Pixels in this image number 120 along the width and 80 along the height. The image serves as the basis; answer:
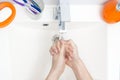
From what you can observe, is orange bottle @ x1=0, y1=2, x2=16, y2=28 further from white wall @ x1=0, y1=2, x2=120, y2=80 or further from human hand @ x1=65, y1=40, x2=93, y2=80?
human hand @ x1=65, y1=40, x2=93, y2=80

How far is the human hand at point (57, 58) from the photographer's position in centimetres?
98

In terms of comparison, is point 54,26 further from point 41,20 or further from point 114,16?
point 114,16

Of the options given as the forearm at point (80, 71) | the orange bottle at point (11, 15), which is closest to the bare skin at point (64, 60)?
the forearm at point (80, 71)

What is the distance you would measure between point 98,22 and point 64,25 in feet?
0.52

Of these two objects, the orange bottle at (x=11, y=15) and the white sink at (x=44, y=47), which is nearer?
the orange bottle at (x=11, y=15)

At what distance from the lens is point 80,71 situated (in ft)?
3.26

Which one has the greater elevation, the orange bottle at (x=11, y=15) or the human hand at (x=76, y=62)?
the orange bottle at (x=11, y=15)

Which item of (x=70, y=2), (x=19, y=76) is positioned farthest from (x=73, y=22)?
(x=19, y=76)

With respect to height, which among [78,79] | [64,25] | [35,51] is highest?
[64,25]

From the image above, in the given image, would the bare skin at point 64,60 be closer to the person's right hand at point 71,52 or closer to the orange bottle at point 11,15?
the person's right hand at point 71,52

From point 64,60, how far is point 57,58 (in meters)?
0.04

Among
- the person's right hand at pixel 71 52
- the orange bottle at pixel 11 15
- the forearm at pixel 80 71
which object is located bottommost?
the forearm at pixel 80 71

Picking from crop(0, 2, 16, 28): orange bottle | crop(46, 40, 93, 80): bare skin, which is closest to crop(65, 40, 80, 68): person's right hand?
crop(46, 40, 93, 80): bare skin

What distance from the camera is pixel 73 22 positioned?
1.01 meters
